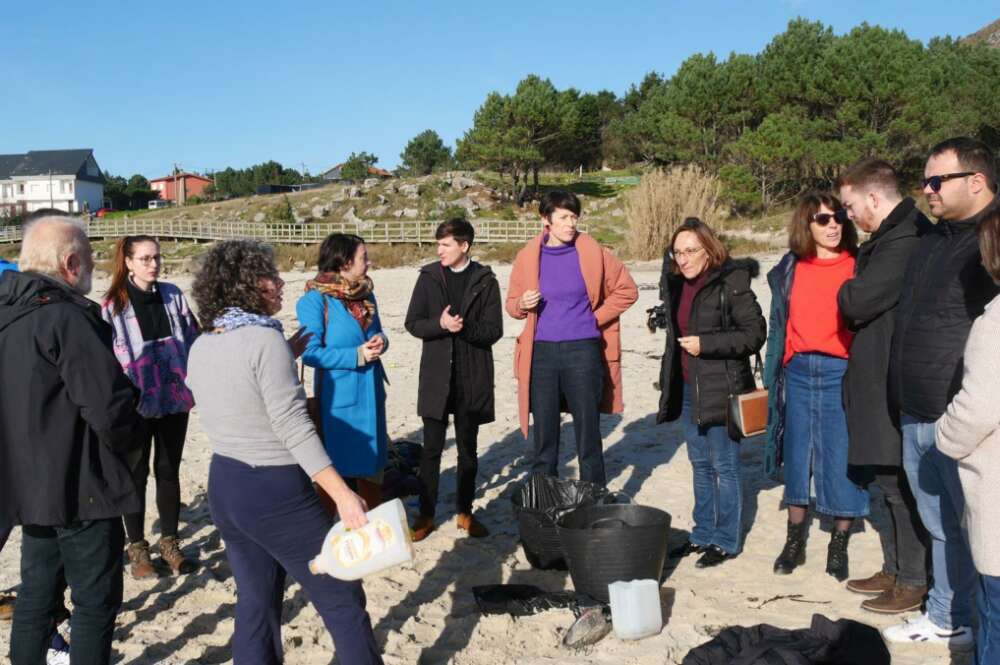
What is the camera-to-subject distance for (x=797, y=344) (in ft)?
13.9

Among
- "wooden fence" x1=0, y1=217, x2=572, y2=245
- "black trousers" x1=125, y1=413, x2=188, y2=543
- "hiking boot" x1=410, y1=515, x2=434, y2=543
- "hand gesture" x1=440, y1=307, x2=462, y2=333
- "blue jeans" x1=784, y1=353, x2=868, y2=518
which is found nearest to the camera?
"blue jeans" x1=784, y1=353, x2=868, y2=518

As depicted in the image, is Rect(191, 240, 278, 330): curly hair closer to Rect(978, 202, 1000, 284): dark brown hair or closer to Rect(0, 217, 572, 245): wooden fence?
Rect(978, 202, 1000, 284): dark brown hair

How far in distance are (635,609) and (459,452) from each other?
177cm

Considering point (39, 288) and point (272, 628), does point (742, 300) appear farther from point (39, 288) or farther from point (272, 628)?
point (39, 288)

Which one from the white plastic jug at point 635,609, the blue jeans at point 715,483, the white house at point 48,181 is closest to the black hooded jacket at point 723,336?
the blue jeans at point 715,483


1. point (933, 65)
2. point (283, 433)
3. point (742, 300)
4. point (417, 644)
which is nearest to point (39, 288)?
point (283, 433)

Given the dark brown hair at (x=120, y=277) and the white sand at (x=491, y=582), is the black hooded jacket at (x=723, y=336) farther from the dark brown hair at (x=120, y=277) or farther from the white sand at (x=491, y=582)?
the dark brown hair at (x=120, y=277)

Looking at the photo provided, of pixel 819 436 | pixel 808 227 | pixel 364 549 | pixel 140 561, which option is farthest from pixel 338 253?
pixel 819 436

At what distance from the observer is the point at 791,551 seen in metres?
4.42

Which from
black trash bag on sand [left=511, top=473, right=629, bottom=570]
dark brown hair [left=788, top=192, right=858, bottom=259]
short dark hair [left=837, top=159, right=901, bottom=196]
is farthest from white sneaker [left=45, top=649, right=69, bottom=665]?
short dark hair [left=837, top=159, right=901, bottom=196]

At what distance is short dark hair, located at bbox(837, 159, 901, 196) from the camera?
384 centimetres

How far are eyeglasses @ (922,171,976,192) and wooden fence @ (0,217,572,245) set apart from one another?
2841 cm

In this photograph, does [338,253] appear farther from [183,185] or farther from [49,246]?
[183,185]

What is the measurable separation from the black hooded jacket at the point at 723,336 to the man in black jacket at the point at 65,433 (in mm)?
2753
